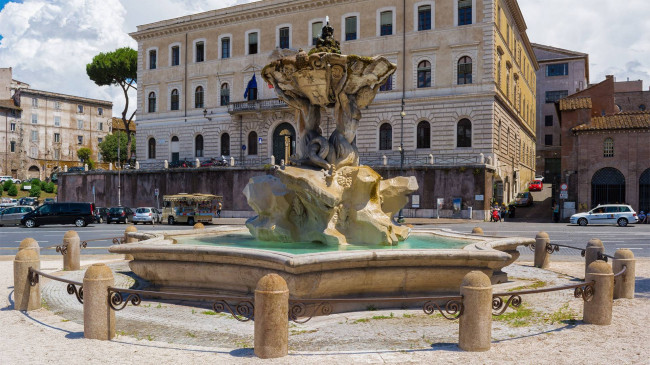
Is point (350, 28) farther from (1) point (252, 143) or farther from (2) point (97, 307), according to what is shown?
(2) point (97, 307)

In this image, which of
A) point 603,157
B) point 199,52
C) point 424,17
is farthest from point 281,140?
point 603,157

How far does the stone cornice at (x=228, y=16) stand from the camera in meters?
44.7

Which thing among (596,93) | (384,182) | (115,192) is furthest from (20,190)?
(384,182)

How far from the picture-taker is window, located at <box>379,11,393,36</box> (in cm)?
4178

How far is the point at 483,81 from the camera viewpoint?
3884 centimetres

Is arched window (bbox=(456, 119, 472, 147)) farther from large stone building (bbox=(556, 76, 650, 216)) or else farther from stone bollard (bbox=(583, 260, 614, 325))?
stone bollard (bbox=(583, 260, 614, 325))

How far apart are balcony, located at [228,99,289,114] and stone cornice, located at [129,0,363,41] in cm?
749

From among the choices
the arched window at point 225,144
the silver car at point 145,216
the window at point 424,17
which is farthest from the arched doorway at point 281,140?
the window at point 424,17

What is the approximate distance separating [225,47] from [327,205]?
139 feet

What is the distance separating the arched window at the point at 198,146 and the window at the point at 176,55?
24.3ft

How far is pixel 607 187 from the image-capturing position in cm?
3516

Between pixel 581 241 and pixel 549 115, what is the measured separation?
52429 mm

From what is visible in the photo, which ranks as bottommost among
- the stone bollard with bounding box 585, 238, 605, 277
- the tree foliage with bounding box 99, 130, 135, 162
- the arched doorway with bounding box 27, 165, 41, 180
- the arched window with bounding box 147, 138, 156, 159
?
the stone bollard with bounding box 585, 238, 605, 277

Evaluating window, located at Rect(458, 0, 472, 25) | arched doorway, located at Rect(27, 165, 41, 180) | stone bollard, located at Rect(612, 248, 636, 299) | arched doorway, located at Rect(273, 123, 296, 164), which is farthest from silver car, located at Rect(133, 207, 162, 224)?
arched doorway, located at Rect(27, 165, 41, 180)
